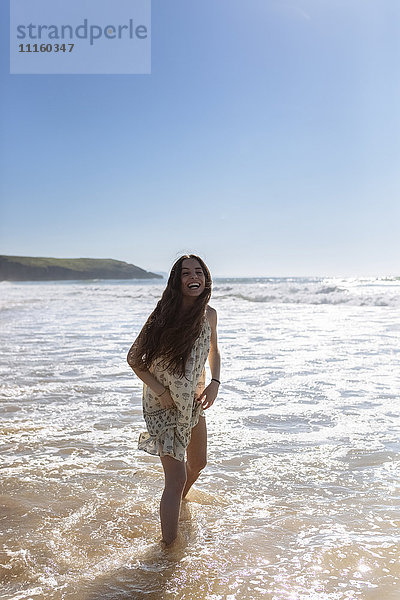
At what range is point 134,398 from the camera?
7090 millimetres

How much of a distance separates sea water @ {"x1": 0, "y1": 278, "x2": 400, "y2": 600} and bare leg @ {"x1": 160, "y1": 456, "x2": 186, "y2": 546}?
0.11 m

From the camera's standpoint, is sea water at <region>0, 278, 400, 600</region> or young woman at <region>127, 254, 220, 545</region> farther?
young woman at <region>127, 254, 220, 545</region>

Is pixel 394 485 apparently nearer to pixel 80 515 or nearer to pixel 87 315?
pixel 80 515

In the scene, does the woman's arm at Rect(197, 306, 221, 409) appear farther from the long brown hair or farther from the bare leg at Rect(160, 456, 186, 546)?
the bare leg at Rect(160, 456, 186, 546)

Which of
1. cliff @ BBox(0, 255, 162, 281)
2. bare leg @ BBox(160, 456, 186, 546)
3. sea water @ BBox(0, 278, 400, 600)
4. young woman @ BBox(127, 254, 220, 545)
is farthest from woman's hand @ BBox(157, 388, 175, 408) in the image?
cliff @ BBox(0, 255, 162, 281)

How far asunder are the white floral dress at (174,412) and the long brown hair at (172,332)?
6cm

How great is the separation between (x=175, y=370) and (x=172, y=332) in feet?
0.79

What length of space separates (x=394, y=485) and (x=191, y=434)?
1.75 meters

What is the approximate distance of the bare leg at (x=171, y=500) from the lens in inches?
129

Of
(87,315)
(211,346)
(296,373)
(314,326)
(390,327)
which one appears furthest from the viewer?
(87,315)

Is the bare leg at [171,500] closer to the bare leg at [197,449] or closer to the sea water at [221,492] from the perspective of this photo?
the sea water at [221,492]

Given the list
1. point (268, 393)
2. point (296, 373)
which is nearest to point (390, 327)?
point (296, 373)

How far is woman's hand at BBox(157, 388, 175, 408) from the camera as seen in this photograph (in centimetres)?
336

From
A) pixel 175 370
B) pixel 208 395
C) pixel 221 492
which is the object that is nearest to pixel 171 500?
pixel 208 395
